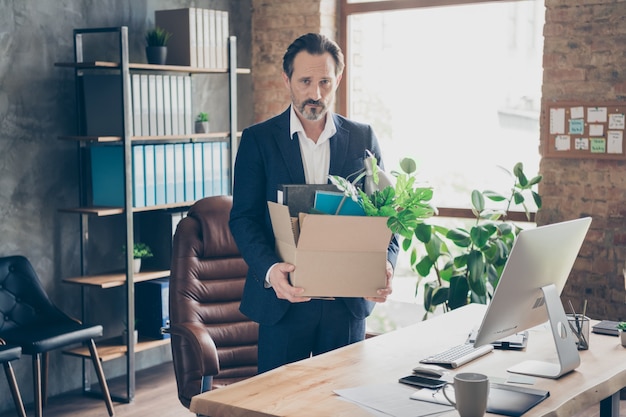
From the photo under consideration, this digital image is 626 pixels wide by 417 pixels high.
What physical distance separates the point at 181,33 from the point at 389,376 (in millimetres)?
3285

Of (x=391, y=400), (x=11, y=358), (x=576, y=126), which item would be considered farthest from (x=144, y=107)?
(x=391, y=400)

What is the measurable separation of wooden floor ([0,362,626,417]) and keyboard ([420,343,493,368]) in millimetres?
2019

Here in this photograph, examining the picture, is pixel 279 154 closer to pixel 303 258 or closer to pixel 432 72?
pixel 303 258

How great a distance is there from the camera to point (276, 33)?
5879 millimetres

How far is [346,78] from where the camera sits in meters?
5.83

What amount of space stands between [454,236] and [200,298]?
1.77 m

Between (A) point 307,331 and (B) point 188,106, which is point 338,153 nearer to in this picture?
(A) point 307,331

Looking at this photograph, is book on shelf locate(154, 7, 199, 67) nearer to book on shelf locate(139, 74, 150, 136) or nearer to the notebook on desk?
book on shelf locate(139, 74, 150, 136)

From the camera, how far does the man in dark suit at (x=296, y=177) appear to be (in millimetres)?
2732

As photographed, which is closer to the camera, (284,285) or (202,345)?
(284,285)

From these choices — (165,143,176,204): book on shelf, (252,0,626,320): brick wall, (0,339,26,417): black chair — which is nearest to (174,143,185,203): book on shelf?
(165,143,176,204): book on shelf

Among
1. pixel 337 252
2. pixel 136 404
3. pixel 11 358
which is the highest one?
pixel 337 252

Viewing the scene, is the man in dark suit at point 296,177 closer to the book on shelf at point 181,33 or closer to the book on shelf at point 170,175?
the book on shelf at point 170,175

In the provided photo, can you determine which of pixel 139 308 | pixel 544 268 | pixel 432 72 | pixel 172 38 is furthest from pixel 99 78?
pixel 544 268
